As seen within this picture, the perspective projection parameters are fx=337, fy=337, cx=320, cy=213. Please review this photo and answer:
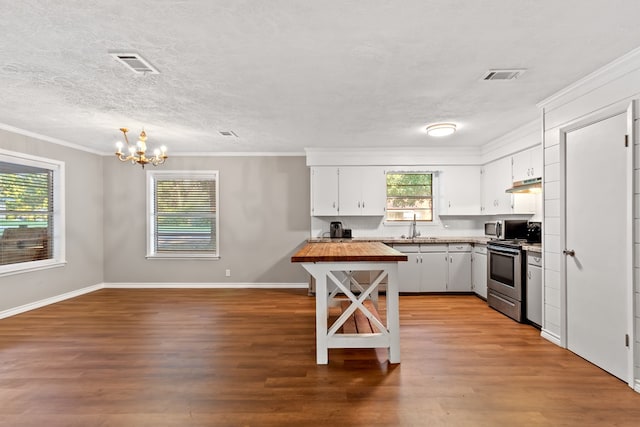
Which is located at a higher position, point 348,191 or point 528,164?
point 528,164

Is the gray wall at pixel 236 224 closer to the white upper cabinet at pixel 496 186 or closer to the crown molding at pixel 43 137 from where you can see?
the crown molding at pixel 43 137

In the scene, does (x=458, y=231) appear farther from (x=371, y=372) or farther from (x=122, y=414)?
(x=122, y=414)

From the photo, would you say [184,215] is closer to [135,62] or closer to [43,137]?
[43,137]

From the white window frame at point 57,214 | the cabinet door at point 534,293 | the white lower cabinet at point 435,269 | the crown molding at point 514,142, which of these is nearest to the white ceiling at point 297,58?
the crown molding at point 514,142

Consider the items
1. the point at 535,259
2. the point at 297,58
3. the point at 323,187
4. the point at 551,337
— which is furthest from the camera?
the point at 323,187

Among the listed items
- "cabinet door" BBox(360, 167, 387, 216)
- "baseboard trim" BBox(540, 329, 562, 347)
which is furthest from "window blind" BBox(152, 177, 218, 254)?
"baseboard trim" BBox(540, 329, 562, 347)

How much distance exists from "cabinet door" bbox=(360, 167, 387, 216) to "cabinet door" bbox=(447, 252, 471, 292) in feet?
4.55

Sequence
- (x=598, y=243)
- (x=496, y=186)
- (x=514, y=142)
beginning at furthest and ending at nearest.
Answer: (x=496, y=186) < (x=514, y=142) < (x=598, y=243)

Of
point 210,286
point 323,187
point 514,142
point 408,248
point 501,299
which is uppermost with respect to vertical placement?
point 514,142

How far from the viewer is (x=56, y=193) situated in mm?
5117

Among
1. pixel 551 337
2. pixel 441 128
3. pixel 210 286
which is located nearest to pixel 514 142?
pixel 441 128

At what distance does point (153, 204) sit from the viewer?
6.13m

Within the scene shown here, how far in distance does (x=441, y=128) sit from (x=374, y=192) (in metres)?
1.81

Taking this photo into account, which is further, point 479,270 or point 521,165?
point 479,270
